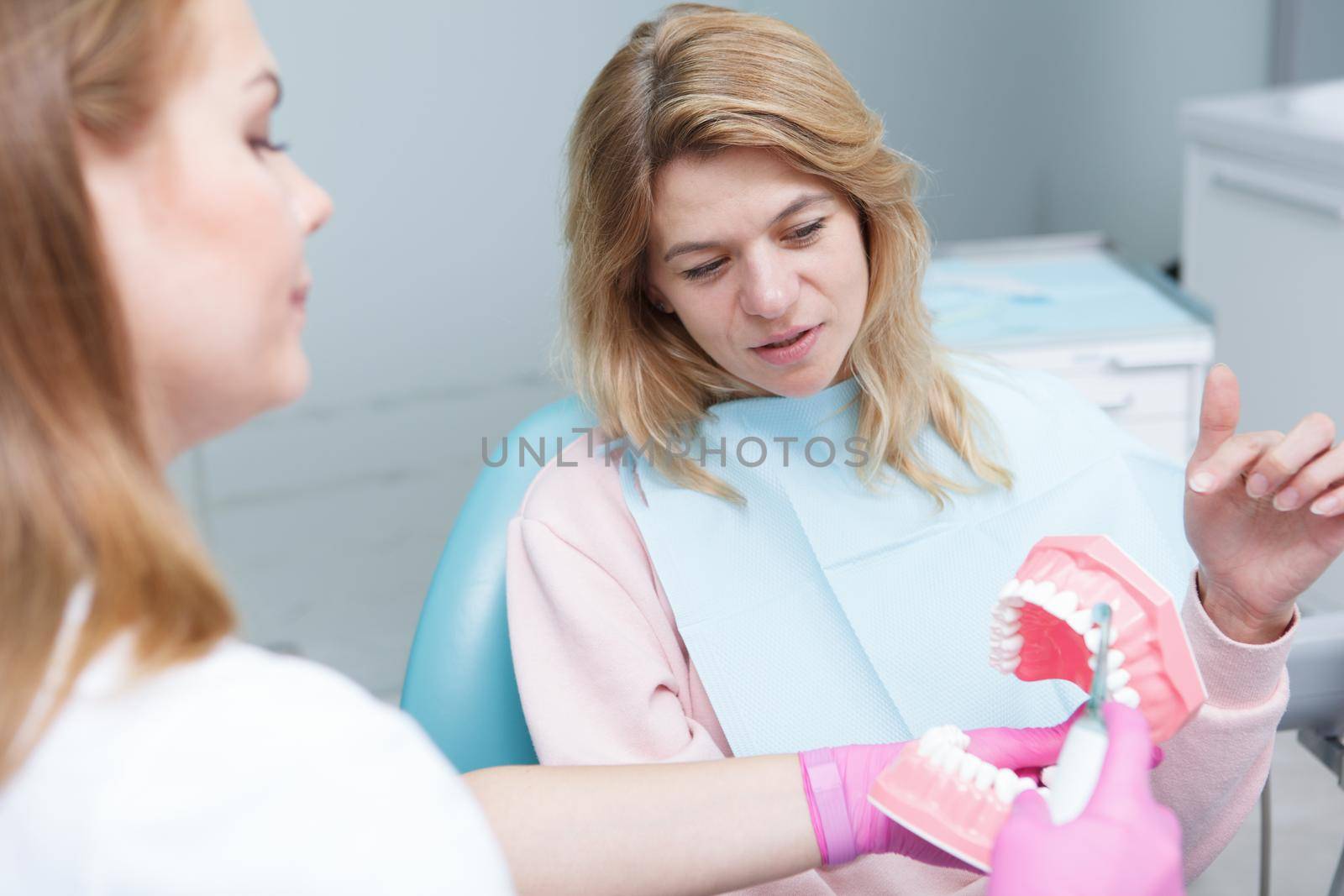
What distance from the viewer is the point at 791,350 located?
1268 mm

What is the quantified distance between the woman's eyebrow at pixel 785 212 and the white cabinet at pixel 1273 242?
132 cm

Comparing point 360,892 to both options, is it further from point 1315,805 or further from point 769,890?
point 1315,805

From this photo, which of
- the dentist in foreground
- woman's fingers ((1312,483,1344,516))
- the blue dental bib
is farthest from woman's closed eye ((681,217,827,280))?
the dentist in foreground

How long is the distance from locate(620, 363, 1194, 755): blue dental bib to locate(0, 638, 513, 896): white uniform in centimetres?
66

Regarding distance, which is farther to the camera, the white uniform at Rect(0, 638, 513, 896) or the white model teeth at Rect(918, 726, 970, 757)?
the white model teeth at Rect(918, 726, 970, 757)

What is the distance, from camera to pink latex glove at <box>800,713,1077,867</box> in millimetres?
948

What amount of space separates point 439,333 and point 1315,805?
Answer: 2.25 meters

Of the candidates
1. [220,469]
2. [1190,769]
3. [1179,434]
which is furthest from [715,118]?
[220,469]

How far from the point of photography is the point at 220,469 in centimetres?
343

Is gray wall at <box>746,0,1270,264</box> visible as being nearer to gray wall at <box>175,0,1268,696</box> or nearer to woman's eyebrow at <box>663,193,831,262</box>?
gray wall at <box>175,0,1268,696</box>

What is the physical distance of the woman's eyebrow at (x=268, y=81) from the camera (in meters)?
0.64

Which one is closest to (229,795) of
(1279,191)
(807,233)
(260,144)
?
(260,144)

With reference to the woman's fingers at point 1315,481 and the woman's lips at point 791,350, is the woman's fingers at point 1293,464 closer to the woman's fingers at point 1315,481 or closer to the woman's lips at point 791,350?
the woman's fingers at point 1315,481

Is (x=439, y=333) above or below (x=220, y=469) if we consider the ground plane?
above
